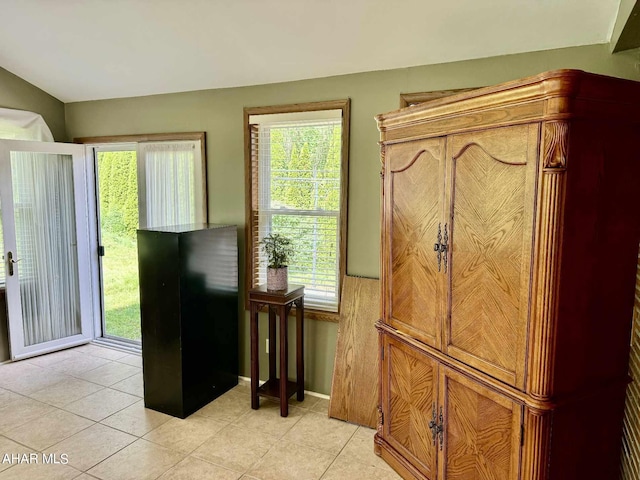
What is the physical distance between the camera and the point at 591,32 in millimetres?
2309

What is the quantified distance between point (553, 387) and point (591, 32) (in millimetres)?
1865

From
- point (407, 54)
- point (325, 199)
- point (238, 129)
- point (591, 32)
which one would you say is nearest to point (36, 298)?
point (238, 129)

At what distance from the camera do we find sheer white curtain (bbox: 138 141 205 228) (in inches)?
149

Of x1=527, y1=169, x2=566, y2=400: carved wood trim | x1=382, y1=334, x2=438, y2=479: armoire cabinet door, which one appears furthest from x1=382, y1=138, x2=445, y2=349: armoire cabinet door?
x1=527, y1=169, x2=566, y2=400: carved wood trim

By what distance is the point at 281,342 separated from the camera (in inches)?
122

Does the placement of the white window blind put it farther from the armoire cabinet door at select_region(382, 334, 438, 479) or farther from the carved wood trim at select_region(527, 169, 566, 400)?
the carved wood trim at select_region(527, 169, 566, 400)

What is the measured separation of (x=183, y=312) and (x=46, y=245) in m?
2.16

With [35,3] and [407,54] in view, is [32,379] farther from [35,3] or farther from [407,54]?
[407,54]

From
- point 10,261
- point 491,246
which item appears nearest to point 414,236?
point 491,246

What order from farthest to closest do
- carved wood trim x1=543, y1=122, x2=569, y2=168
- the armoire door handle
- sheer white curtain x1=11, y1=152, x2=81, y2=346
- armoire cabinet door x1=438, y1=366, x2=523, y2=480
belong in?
sheer white curtain x1=11, y1=152, x2=81, y2=346, the armoire door handle, armoire cabinet door x1=438, y1=366, x2=523, y2=480, carved wood trim x1=543, y1=122, x2=569, y2=168

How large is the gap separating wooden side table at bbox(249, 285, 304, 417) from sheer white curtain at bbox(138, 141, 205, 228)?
108 cm

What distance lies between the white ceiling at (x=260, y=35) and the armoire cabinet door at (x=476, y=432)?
1.88 metres

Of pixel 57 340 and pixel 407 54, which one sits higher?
pixel 407 54

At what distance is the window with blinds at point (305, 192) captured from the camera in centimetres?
325
